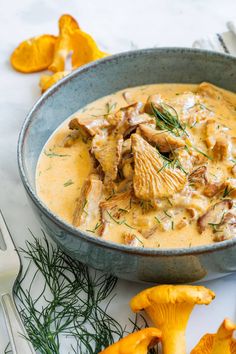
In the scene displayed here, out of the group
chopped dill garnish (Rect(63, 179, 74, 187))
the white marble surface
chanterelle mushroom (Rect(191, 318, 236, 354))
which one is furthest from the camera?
the white marble surface

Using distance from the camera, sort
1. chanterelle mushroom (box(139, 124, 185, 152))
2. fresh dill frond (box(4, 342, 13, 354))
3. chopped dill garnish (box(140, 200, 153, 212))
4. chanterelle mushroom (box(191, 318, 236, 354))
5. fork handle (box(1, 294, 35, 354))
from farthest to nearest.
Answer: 1. chanterelle mushroom (box(139, 124, 185, 152))
2. chopped dill garnish (box(140, 200, 153, 212))
3. fresh dill frond (box(4, 342, 13, 354))
4. fork handle (box(1, 294, 35, 354))
5. chanterelle mushroom (box(191, 318, 236, 354))

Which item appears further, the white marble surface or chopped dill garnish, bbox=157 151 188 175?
the white marble surface

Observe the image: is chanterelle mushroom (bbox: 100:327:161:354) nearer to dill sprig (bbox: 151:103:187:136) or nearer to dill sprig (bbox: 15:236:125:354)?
dill sprig (bbox: 15:236:125:354)

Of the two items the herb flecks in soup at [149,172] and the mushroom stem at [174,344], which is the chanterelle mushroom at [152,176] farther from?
the mushroom stem at [174,344]

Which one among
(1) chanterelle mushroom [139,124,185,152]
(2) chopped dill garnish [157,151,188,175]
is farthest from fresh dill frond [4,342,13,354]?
(1) chanterelle mushroom [139,124,185,152]

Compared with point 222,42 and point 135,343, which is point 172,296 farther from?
point 222,42

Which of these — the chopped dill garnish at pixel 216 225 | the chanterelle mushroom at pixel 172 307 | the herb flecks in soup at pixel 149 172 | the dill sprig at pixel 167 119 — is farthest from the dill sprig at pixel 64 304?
the dill sprig at pixel 167 119
